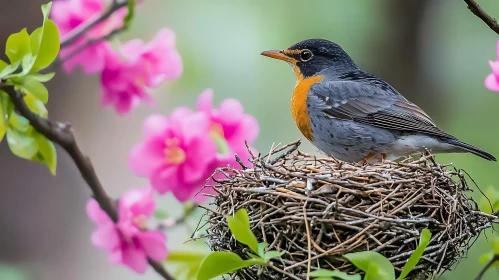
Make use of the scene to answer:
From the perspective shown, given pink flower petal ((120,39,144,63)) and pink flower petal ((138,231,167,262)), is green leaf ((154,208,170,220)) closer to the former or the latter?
pink flower petal ((138,231,167,262))

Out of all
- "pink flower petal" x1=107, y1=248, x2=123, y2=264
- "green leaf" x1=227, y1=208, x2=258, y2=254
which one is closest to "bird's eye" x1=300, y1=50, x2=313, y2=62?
"pink flower petal" x1=107, y1=248, x2=123, y2=264

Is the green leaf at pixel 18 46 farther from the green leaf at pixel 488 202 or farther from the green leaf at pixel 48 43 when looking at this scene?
the green leaf at pixel 488 202

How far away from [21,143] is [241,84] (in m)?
4.32

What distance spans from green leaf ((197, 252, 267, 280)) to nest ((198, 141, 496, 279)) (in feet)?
1.02

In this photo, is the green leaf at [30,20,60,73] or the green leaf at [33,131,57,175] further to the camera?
the green leaf at [33,131,57,175]

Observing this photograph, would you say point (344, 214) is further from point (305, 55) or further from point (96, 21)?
point (305, 55)

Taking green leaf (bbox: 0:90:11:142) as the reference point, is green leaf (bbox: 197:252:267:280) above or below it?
below

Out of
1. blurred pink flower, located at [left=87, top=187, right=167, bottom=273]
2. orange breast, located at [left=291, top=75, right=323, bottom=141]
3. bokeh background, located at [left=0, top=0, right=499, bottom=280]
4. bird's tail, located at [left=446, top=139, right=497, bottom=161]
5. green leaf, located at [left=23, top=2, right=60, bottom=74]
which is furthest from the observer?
bokeh background, located at [left=0, top=0, right=499, bottom=280]

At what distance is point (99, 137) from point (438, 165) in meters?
4.56

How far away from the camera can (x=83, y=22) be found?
114 inches

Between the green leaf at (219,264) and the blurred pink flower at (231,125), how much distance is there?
115 cm

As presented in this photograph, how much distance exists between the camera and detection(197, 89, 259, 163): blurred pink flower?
2.85 m

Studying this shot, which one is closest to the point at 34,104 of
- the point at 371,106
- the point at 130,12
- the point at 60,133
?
the point at 60,133

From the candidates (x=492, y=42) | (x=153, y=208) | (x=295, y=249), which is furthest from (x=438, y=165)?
(x=492, y=42)
